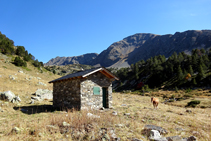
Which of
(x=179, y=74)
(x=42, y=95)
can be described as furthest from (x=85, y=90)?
(x=179, y=74)

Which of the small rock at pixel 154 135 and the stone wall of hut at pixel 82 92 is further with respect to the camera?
the stone wall of hut at pixel 82 92

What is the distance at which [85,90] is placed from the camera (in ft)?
46.6

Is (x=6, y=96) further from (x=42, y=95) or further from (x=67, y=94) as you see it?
(x=67, y=94)

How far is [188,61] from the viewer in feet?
260

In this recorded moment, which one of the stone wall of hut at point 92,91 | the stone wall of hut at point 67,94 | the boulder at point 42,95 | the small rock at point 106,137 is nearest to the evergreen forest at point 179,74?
the boulder at point 42,95

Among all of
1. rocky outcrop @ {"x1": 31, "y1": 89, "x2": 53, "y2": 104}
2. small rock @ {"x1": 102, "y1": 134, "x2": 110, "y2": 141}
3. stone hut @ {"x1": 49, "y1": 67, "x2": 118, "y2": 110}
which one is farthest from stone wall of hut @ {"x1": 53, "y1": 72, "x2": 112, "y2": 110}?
small rock @ {"x1": 102, "y1": 134, "x2": 110, "y2": 141}

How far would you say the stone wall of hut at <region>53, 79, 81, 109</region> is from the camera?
1416 cm

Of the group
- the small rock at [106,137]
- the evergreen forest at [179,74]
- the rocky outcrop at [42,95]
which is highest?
Answer: the evergreen forest at [179,74]

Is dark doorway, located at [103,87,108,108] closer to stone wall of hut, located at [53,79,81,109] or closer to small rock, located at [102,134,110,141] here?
stone wall of hut, located at [53,79,81,109]

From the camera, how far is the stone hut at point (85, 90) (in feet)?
45.9

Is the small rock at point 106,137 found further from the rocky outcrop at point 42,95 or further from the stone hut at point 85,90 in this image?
the rocky outcrop at point 42,95

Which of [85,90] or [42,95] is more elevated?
[85,90]

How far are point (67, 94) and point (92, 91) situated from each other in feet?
9.97

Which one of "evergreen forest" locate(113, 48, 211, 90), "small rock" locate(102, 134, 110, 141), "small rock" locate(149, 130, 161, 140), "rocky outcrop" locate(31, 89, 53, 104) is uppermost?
"evergreen forest" locate(113, 48, 211, 90)
